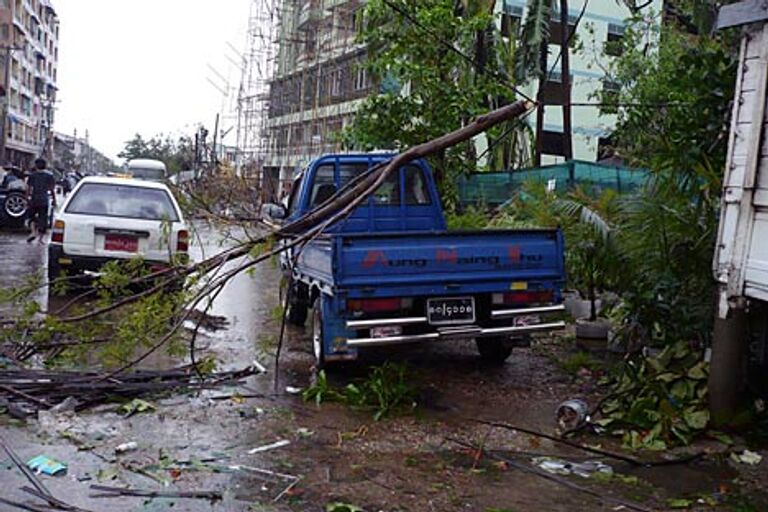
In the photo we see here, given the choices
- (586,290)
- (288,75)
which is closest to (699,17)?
(586,290)

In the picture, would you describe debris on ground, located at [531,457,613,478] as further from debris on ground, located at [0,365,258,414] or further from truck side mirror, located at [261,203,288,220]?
truck side mirror, located at [261,203,288,220]

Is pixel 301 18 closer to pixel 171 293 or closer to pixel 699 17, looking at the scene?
pixel 699 17

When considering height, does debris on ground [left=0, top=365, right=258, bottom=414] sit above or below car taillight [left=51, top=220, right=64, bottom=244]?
below

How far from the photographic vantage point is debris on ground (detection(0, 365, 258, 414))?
261 inches

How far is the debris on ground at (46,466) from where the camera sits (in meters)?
5.15

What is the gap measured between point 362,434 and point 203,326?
4939 mm

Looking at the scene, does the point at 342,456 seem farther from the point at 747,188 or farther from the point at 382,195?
the point at 382,195

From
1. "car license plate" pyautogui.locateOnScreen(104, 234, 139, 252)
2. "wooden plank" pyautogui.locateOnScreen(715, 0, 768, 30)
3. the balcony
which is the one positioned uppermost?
the balcony

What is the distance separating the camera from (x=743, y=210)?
605 cm

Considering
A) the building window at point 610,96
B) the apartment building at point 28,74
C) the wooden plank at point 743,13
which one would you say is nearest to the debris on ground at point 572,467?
the wooden plank at point 743,13

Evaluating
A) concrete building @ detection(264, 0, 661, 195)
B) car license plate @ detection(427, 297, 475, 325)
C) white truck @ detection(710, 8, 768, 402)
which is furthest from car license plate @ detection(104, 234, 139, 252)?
concrete building @ detection(264, 0, 661, 195)

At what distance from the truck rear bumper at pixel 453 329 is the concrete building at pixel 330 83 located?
87.3 ft

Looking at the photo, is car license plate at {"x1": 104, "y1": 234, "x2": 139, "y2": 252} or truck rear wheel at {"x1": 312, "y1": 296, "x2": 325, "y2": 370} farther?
car license plate at {"x1": 104, "y1": 234, "x2": 139, "y2": 252}

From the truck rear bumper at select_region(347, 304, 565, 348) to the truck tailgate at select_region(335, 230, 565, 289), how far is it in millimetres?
300
